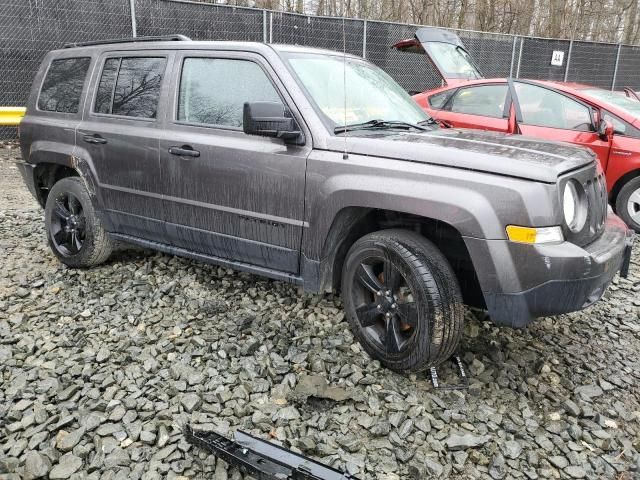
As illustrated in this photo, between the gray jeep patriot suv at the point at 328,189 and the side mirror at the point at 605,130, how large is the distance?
2969 mm

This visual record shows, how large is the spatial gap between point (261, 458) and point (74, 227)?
10.2 ft

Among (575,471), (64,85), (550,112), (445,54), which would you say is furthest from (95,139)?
(445,54)

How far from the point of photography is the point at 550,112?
21.2 ft

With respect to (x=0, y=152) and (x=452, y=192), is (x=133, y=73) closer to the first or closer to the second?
(x=452, y=192)

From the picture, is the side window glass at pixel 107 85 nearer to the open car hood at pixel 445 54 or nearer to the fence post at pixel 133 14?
the open car hood at pixel 445 54

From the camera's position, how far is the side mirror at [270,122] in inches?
123

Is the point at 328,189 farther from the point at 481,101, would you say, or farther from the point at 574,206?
the point at 481,101

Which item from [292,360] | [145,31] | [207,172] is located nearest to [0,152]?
[145,31]

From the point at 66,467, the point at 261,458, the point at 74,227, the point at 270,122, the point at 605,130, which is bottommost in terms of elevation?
the point at 66,467

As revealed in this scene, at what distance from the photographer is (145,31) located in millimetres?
9781

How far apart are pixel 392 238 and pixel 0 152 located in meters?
8.89

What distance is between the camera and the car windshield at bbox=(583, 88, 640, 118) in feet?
20.5

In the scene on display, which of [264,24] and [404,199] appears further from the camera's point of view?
[264,24]

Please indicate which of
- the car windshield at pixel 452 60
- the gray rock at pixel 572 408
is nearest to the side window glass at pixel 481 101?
the car windshield at pixel 452 60
